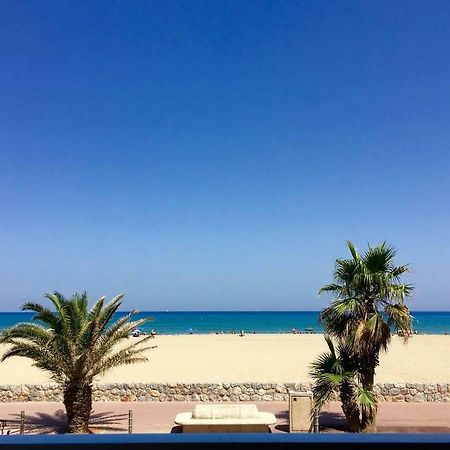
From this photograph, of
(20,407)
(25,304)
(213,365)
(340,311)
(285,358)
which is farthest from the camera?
(285,358)

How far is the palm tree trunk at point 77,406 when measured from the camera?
507 inches

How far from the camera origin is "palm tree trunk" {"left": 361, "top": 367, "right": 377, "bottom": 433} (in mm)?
11461

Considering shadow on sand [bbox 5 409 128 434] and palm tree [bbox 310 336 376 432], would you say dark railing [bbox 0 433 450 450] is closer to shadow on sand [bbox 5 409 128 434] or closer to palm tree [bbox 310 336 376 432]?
palm tree [bbox 310 336 376 432]

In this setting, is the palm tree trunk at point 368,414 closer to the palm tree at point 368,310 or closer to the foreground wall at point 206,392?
the palm tree at point 368,310

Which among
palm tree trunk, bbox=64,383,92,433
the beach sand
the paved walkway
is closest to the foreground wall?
the paved walkway

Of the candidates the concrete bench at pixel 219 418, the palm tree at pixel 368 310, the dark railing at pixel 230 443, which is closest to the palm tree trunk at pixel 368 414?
the palm tree at pixel 368 310

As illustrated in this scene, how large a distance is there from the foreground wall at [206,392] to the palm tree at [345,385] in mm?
5591

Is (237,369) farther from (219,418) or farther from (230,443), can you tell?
(230,443)

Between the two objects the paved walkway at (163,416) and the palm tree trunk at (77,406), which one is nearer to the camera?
the palm tree trunk at (77,406)

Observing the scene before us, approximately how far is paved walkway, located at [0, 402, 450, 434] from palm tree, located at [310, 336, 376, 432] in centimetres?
199

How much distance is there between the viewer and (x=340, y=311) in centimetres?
1163
